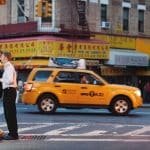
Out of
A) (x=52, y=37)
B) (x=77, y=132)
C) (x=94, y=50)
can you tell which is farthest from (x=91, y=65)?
(x=77, y=132)

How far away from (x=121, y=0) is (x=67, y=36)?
5.80 meters

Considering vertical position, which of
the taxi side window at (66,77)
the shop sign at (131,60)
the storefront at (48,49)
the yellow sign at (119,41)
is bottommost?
the taxi side window at (66,77)

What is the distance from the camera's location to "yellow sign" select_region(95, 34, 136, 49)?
144 feet

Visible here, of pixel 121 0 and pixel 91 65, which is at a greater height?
pixel 121 0

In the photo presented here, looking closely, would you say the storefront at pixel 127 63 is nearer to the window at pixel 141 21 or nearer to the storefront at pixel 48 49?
the storefront at pixel 48 49

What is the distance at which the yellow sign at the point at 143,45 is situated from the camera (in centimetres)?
4616

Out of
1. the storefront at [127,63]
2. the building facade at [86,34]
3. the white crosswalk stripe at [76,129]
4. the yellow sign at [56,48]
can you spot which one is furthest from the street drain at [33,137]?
the storefront at [127,63]

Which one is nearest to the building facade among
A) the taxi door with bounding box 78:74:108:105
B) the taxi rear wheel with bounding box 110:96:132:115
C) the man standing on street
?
the taxi door with bounding box 78:74:108:105

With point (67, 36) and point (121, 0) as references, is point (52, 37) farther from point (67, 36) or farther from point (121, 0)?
point (121, 0)

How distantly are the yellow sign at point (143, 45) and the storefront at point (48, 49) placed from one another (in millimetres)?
4117

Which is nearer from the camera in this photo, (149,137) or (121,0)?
(149,137)

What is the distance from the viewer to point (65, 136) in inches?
547

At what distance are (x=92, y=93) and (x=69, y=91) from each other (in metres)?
0.84

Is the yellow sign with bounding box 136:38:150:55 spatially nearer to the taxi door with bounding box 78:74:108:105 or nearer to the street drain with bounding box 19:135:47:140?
the taxi door with bounding box 78:74:108:105
